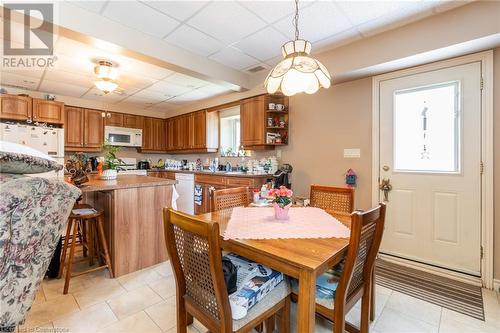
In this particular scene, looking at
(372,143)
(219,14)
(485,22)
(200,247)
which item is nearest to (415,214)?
(372,143)

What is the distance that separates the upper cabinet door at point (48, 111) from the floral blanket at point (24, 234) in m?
3.89

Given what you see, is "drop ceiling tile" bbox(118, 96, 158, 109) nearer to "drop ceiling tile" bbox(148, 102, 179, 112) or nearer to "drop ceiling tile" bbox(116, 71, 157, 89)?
"drop ceiling tile" bbox(148, 102, 179, 112)

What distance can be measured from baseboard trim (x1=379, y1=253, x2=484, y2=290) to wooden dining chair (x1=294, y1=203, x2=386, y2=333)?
1.58 meters

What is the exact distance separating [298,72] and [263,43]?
4.71 ft

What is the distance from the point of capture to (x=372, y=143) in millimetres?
2822

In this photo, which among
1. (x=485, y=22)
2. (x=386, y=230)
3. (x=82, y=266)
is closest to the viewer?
(x=485, y=22)

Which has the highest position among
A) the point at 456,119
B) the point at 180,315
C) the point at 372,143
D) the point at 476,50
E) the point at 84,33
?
the point at 84,33

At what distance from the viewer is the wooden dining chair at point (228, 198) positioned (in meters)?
1.99

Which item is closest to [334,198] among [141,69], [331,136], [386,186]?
[386,186]

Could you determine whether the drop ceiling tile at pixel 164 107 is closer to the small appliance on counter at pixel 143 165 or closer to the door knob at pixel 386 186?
the small appliance on counter at pixel 143 165

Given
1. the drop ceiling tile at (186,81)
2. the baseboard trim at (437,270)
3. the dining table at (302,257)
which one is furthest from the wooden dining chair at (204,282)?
the drop ceiling tile at (186,81)

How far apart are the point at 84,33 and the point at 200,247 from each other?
7.55 feet

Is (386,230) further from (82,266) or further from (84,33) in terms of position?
(84,33)

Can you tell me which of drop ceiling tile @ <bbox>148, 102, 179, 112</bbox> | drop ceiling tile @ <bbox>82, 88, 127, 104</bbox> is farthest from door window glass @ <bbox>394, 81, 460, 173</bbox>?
drop ceiling tile @ <bbox>82, 88, 127, 104</bbox>
